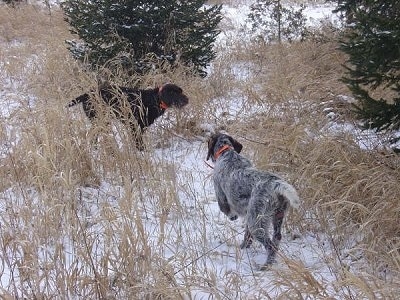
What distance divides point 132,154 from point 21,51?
218 inches

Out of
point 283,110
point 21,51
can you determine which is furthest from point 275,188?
point 21,51

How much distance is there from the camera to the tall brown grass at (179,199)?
9.01 ft

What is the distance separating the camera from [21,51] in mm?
8852

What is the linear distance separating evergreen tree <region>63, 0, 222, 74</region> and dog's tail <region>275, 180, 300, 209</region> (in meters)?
4.22

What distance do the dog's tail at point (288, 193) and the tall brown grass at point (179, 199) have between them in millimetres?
322

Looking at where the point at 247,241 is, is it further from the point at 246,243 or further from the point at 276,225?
the point at 276,225

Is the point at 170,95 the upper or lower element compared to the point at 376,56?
upper

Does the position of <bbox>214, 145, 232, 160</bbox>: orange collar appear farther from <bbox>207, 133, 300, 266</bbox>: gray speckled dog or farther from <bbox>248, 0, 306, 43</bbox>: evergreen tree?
<bbox>248, 0, 306, 43</bbox>: evergreen tree

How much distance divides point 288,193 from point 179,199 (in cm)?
118

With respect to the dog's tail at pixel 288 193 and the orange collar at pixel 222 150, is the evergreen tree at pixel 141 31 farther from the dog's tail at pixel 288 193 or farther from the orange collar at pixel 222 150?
the dog's tail at pixel 288 193

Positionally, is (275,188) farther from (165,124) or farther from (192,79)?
(192,79)

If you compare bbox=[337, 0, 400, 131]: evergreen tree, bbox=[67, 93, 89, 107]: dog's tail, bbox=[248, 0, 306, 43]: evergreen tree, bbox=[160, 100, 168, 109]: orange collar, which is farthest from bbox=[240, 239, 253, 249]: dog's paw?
bbox=[248, 0, 306, 43]: evergreen tree

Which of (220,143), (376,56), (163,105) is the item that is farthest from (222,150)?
(163,105)

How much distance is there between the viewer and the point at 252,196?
326 centimetres
